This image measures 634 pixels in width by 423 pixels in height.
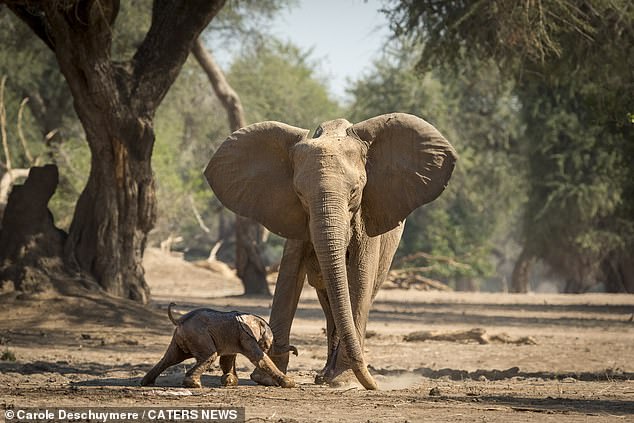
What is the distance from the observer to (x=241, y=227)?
84.5 ft

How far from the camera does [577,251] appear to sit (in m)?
39.1

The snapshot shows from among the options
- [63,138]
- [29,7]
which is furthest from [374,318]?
[63,138]

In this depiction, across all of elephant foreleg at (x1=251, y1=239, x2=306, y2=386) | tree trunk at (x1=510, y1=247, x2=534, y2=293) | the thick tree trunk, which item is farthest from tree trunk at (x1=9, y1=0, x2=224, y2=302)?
tree trunk at (x1=510, y1=247, x2=534, y2=293)

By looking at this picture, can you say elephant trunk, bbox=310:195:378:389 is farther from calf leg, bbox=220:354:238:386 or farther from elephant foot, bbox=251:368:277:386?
calf leg, bbox=220:354:238:386

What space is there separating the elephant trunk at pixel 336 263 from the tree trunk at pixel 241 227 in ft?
51.2

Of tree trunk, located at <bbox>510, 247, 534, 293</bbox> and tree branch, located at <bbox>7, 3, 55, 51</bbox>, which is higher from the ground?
tree branch, located at <bbox>7, 3, 55, 51</bbox>

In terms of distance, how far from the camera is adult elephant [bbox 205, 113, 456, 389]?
964cm

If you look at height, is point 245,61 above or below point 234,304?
above

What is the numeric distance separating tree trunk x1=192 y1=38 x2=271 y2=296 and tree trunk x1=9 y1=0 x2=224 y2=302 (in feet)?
22.6

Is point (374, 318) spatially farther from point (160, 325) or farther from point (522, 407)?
point (522, 407)

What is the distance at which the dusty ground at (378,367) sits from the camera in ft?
25.4

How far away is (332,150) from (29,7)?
26.4 feet

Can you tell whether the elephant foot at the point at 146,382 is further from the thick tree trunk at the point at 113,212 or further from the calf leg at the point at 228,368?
the thick tree trunk at the point at 113,212

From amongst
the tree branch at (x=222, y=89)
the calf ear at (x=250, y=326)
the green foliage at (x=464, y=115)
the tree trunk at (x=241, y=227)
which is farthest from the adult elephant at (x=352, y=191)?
the green foliage at (x=464, y=115)
